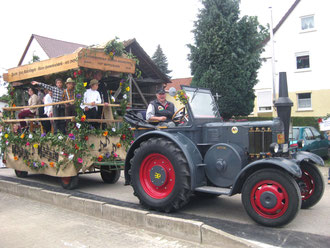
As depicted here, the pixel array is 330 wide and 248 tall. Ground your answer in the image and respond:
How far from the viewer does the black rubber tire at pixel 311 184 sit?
546 cm

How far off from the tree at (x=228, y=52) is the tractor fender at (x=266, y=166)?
50.3 feet

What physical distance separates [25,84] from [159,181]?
5915mm

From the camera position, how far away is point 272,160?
4.55m

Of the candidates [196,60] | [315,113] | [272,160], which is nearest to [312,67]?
[315,113]

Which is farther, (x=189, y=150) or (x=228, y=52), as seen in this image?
(x=228, y=52)

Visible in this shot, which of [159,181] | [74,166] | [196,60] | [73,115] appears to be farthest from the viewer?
[196,60]

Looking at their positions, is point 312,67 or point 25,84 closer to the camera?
point 25,84

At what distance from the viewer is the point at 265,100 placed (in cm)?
2669

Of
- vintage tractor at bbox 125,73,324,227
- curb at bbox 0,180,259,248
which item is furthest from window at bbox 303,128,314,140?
curb at bbox 0,180,259,248

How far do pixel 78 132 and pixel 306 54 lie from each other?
794 inches

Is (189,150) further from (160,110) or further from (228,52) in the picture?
(228,52)

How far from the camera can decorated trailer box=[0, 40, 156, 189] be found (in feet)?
23.5

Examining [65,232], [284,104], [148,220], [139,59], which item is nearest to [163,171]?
[148,220]

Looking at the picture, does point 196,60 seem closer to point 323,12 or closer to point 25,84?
point 323,12
